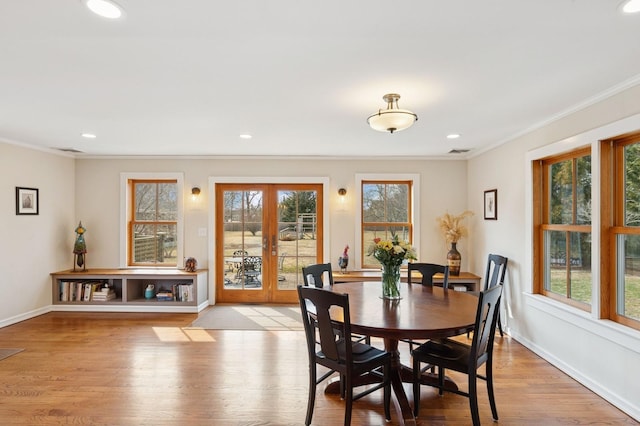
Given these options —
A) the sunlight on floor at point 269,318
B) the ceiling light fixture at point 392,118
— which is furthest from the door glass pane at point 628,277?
the sunlight on floor at point 269,318

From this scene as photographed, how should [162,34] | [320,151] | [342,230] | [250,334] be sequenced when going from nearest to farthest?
[162,34], [250,334], [320,151], [342,230]

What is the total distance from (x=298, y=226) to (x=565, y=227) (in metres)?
3.55

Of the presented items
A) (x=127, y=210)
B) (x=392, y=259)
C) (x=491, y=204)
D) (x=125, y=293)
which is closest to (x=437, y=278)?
(x=491, y=204)

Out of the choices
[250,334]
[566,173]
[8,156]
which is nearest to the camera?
[566,173]

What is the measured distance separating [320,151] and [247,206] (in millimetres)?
1514

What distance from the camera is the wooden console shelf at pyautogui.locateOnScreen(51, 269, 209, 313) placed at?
511 cm

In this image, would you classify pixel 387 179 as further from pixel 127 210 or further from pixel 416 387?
pixel 127 210

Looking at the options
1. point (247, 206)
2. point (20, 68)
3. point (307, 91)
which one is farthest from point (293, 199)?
point (20, 68)

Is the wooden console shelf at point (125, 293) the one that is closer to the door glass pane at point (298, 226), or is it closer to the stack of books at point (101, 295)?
the stack of books at point (101, 295)

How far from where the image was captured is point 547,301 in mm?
3502

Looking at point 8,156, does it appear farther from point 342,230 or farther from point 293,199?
Result: point 342,230

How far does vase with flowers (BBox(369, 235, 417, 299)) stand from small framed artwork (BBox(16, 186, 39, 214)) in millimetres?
Answer: 4739

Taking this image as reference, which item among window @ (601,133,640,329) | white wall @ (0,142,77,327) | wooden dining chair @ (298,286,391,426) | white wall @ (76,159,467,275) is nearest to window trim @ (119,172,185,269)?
white wall @ (76,159,467,275)

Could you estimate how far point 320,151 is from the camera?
203 inches
